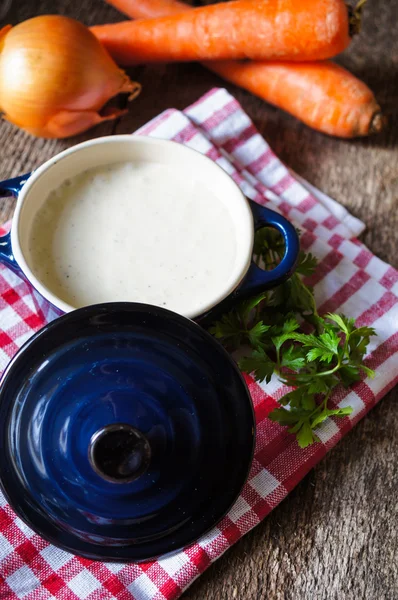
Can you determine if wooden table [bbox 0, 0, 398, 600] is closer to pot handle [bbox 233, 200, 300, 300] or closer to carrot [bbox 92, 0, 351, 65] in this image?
carrot [bbox 92, 0, 351, 65]

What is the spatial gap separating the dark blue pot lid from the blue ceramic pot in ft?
0.33

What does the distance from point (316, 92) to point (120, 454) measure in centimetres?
81

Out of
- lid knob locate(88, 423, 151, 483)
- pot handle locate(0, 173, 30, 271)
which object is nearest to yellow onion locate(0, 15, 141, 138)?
pot handle locate(0, 173, 30, 271)

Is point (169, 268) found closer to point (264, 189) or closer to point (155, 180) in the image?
point (155, 180)

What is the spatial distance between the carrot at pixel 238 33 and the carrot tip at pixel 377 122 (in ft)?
0.42

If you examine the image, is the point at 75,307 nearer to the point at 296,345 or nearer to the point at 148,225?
the point at 148,225

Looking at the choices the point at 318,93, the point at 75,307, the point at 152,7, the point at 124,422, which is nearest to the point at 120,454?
the point at 124,422

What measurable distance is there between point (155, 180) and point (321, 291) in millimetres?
294

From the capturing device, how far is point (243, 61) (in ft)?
4.08

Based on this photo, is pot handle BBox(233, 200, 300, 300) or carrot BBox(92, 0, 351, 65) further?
carrot BBox(92, 0, 351, 65)

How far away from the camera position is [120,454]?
63 centimetres

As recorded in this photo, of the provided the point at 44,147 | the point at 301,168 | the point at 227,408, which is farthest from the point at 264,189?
the point at 227,408

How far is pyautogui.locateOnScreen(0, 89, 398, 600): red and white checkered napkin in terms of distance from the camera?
0.80 m

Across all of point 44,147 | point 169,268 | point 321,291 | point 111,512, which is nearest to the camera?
point 111,512
